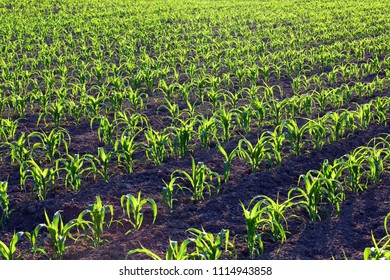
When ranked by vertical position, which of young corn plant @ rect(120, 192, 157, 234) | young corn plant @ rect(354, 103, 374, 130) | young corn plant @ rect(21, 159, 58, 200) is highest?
young corn plant @ rect(354, 103, 374, 130)

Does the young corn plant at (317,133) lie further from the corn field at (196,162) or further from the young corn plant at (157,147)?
the young corn plant at (157,147)

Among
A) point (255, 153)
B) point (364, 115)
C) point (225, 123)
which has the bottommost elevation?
point (255, 153)

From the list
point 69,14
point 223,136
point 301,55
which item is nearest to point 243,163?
point 223,136

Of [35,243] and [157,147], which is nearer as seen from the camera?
[35,243]

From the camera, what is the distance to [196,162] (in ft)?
18.2

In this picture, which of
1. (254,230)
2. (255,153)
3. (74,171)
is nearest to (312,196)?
(254,230)

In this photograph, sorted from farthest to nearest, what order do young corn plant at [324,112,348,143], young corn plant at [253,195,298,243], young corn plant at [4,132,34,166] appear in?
1. young corn plant at [324,112,348,143]
2. young corn plant at [4,132,34,166]
3. young corn plant at [253,195,298,243]

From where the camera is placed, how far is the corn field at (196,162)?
411cm

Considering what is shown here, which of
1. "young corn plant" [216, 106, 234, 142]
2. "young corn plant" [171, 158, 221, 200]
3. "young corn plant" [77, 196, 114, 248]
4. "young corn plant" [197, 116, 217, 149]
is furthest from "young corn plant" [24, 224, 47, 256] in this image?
"young corn plant" [216, 106, 234, 142]

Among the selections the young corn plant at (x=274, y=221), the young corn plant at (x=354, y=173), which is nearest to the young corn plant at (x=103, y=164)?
the young corn plant at (x=274, y=221)

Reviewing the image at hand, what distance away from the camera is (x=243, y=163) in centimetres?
552

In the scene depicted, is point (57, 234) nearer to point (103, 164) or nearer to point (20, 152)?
point (103, 164)

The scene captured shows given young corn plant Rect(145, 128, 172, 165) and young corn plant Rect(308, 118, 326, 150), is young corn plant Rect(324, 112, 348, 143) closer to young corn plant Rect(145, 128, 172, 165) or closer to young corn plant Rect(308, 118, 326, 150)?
young corn plant Rect(308, 118, 326, 150)

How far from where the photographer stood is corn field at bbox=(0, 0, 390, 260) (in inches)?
162
